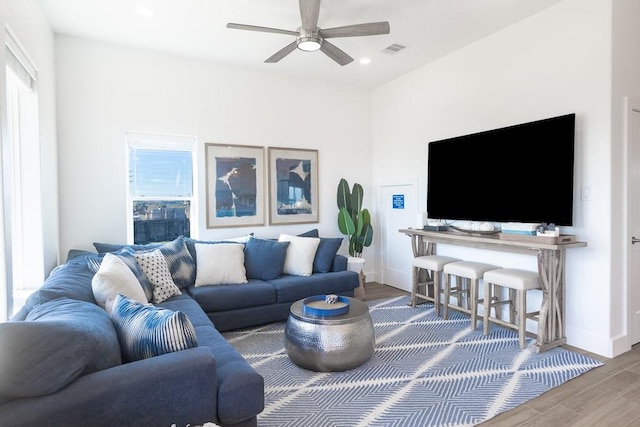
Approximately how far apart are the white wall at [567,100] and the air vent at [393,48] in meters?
0.65

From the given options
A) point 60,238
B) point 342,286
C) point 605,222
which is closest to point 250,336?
point 342,286

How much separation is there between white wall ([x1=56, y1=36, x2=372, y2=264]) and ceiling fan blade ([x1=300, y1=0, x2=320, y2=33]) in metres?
1.97

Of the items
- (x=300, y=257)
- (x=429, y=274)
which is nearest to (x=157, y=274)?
(x=300, y=257)

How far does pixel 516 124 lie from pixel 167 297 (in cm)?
370

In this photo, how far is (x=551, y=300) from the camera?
3129 millimetres

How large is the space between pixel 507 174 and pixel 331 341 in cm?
234

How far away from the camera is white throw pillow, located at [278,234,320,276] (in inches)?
165

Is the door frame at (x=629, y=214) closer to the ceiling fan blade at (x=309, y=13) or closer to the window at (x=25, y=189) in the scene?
the ceiling fan blade at (x=309, y=13)

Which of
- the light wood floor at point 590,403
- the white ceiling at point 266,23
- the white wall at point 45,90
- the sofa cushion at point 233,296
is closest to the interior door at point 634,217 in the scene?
the light wood floor at point 590,403

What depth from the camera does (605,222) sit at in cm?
297

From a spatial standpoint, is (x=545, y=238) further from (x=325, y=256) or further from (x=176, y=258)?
(x=176, y=258)

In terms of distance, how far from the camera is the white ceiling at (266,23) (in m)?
3.19

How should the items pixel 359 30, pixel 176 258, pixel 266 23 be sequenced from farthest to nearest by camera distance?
pixel 176 258
pixel 266 23
pixel 359 30

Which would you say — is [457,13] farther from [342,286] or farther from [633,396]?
[633,396]
